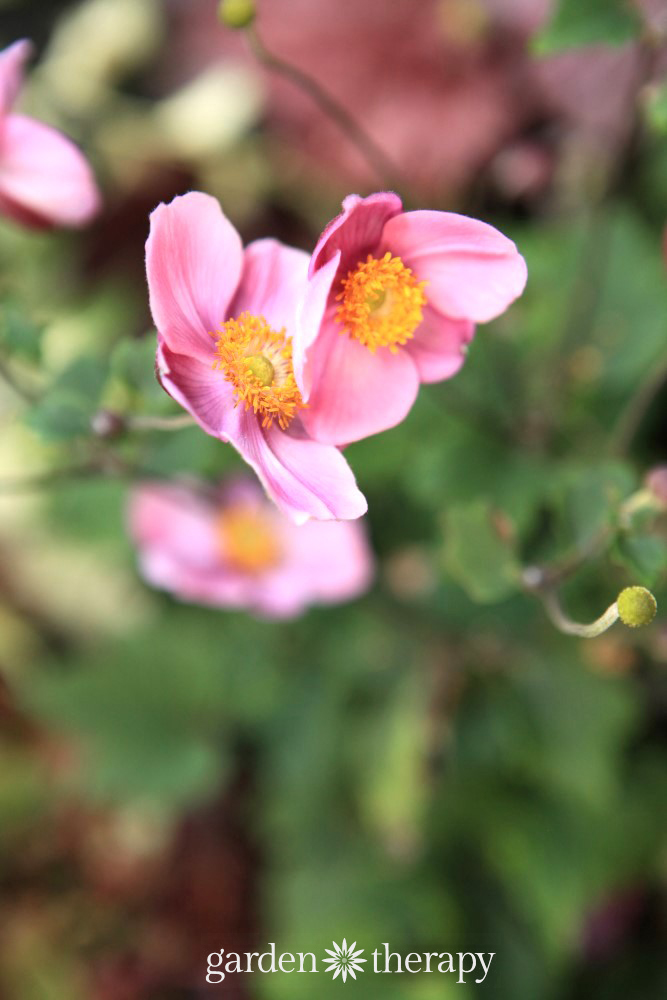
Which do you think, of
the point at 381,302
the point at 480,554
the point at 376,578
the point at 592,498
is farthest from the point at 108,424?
the point at 376,578

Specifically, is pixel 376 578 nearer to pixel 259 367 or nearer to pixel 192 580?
pixel 192 580

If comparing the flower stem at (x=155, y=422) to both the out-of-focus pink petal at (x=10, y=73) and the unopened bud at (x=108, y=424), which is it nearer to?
the unopened bud at (x=108, y=424)

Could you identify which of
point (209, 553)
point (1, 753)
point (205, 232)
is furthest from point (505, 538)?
point (1, 753)

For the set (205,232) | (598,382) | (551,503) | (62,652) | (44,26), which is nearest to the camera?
(205,232)

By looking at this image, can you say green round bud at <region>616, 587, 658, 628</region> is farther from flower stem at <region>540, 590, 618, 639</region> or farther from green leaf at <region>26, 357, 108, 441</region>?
green leaf at <region>26, 357, 108, 441</region>

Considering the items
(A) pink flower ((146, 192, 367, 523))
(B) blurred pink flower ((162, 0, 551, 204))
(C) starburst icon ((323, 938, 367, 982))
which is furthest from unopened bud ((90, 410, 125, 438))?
(B) blurred pink flower ((162, 0, 551, 204))

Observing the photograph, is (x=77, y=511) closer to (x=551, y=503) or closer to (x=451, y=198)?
(x=551, y=503)
